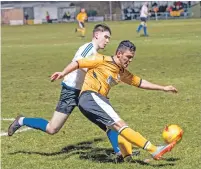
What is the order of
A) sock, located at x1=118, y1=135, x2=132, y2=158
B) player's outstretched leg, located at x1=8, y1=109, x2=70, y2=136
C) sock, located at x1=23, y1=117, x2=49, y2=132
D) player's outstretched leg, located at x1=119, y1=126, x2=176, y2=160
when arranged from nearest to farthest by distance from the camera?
player's outstretched leg, located at x1=119, y1=126, x2=176, y2=160
sock, located at x1=118, y1=135, x2=132, y2=158
player's outstretched leg, located at x1=8, y1=109, x2=70, y2=136
sock, located at x1=23, y1=117, x2=49, y2=132

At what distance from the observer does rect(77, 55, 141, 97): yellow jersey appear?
272 inches

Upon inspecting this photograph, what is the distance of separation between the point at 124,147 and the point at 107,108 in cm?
60

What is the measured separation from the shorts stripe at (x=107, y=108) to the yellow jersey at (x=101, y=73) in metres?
0.14

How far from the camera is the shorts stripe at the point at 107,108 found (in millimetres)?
6766

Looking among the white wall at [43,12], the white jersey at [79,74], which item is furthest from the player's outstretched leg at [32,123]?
the white wall at [43,12]

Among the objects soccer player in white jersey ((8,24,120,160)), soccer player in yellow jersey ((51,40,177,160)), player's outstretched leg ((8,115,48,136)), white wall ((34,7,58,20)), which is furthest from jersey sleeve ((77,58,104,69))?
white wall ((34,7,58,20))

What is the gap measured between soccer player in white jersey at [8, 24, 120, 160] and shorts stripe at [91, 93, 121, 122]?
1.86ft

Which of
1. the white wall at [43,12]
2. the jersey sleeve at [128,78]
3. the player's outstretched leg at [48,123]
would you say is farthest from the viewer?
the white wall at [43,12]

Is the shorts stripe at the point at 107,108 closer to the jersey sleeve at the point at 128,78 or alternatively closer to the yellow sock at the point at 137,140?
the yellow sock at the point at 137,140

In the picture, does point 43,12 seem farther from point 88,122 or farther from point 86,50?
point 86,50

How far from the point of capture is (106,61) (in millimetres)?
6930

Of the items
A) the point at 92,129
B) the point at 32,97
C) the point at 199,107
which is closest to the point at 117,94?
the point at 32,97

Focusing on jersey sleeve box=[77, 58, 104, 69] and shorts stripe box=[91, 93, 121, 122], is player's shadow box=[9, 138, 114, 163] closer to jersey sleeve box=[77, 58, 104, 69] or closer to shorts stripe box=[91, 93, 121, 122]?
shorts stripe box=[91, 93, 121, 122]

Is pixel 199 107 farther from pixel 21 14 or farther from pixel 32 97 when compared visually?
pixel 21 14
